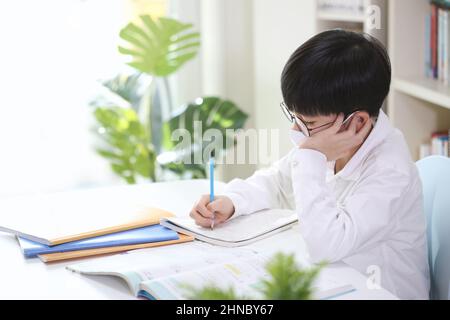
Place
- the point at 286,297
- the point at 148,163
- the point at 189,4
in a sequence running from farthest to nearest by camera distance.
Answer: the point at 189,4 → the point at 148,163 → the point at 286,297

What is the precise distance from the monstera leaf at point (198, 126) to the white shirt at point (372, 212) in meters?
1.53

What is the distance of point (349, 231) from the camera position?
1.28 m

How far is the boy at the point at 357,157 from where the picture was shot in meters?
1.32

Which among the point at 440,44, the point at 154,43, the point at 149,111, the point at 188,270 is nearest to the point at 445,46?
the point at 440,44

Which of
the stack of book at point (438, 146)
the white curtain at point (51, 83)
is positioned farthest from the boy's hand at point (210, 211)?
the white curtain at point (51, 83)

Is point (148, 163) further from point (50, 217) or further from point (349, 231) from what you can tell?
point (349, 231)

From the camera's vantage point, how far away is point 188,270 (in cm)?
121

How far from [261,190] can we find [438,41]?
103 cm

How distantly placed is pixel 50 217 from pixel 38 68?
1841 millimetres

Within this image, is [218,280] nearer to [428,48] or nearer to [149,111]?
[428,48]

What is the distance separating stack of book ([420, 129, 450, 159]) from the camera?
2.33 metres

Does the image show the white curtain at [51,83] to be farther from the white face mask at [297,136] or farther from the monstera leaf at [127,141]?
the white face mask at [297,136]

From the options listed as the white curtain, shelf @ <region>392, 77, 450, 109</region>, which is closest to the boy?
shelf @ <region>392, 77, 450, 109</region>
